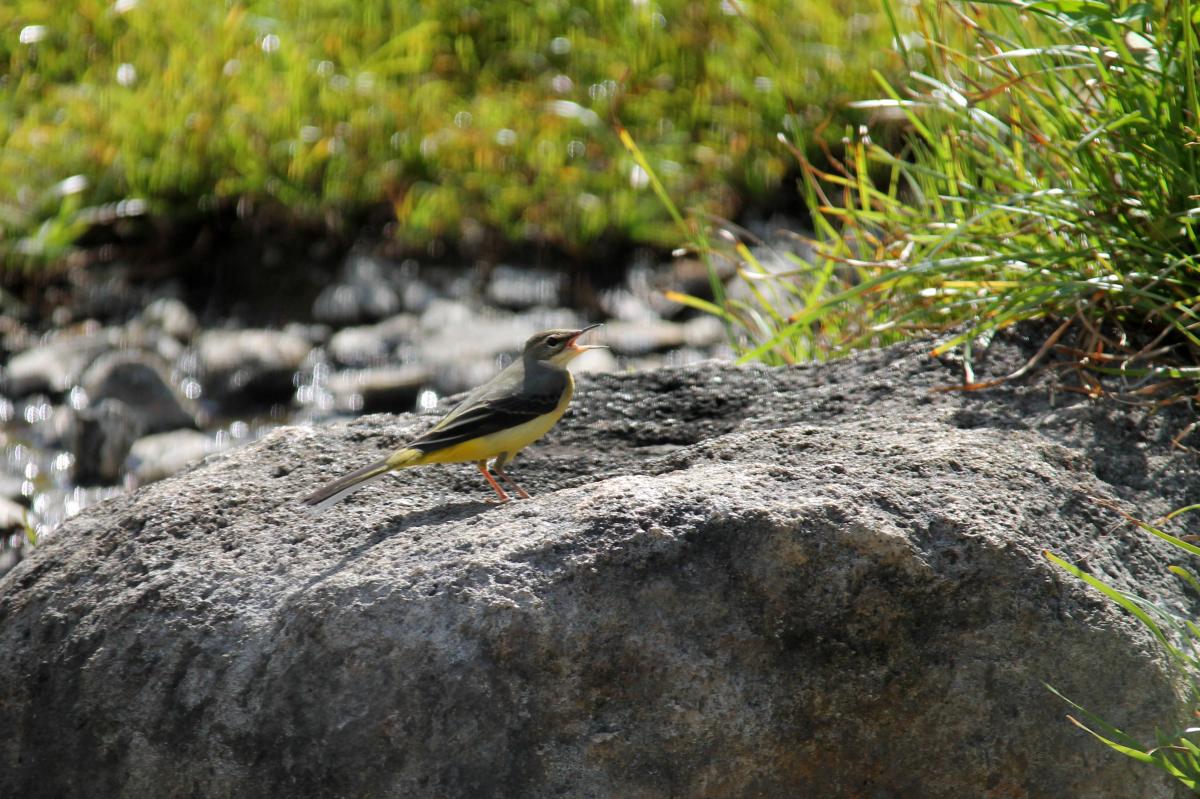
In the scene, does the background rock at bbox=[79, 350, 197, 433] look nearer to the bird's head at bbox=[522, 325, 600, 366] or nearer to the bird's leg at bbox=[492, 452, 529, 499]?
the bird's head at bbox=[522, 325, 600, 366]

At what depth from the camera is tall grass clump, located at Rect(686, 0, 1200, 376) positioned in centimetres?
395

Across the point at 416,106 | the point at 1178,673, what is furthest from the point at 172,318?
the point at 1178,673

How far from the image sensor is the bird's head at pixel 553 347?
4.02 meters

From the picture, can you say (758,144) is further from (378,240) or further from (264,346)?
(264,346)

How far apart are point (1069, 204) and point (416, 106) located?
5.48 m

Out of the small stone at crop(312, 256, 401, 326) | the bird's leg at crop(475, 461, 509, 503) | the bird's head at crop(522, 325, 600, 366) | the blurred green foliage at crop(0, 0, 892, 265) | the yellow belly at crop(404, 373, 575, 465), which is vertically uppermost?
the bird's head at crop(522, 325, 600, 366)

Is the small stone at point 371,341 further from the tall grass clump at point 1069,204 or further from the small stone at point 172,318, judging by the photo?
the tall grass clump at point 1069,204

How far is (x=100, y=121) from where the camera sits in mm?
8688

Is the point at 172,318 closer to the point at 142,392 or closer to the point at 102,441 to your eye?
the point at 142,392

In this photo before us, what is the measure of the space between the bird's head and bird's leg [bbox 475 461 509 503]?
1.37ft

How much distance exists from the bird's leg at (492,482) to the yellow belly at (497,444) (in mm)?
24

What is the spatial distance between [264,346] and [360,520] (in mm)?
4310

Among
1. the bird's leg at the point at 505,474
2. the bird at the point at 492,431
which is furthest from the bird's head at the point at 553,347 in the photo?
the bird's leg at the point at 505,474

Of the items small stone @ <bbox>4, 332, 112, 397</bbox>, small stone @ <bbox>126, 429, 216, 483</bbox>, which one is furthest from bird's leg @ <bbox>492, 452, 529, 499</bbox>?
small stone @ <bbox>4, 332, 112, 397</bbox>
